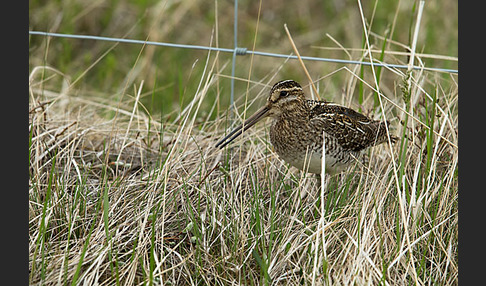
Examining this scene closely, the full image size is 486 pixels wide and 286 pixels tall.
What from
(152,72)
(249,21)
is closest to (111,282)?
(152,72)

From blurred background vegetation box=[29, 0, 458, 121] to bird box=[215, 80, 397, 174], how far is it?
7.57ft

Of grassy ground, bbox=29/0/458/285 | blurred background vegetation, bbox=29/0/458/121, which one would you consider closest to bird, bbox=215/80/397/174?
grassy ground, bbox=29/0/458/285

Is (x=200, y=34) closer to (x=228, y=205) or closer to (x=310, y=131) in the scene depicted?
(x=310, y=131)

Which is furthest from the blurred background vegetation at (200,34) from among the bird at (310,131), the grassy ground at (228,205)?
the bird at (310,131)

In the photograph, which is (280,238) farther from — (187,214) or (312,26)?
(312,26)

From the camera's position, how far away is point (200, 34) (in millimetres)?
7551

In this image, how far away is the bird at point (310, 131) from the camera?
385 cm

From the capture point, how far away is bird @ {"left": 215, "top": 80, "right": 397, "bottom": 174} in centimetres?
385

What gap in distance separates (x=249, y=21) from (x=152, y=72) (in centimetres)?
147

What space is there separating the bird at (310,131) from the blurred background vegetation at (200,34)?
2309 millimetres

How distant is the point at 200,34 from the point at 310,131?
3906 mm

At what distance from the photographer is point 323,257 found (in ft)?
9.96

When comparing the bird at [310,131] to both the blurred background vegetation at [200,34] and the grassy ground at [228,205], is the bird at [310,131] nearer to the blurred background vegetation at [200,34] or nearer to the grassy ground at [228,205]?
the grassy ground at [228,205]

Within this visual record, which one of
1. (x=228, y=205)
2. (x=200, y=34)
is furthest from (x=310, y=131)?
(x=200, y=34)
